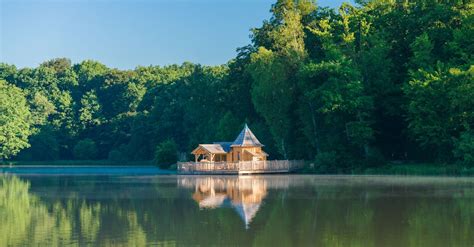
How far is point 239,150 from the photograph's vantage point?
2131 inches

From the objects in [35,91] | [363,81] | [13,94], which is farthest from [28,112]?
[363,81]

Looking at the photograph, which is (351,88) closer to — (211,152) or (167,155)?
(211,152)

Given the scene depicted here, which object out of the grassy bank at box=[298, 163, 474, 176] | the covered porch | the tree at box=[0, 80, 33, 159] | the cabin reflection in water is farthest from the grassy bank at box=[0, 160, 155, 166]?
the cabin reflection in water

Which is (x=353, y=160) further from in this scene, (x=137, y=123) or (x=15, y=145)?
(x=15, y=145)

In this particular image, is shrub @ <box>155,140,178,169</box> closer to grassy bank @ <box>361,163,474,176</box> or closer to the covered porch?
the covered porch

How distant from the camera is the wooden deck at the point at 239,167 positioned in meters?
51.2

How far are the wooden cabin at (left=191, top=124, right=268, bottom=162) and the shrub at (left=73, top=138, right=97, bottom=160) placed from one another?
1502 inches

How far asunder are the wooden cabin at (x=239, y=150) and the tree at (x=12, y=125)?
3719 centimetres

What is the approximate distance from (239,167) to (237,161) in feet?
7.77

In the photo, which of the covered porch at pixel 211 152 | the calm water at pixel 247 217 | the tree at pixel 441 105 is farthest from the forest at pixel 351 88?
the calm water at pixel 247 217

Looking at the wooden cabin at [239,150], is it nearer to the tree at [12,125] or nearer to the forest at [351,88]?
the forest at [351,88]

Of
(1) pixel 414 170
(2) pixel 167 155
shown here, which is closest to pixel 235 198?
(1) pixel 414 170

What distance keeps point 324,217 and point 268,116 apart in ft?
111

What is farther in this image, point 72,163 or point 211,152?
point 72,163
